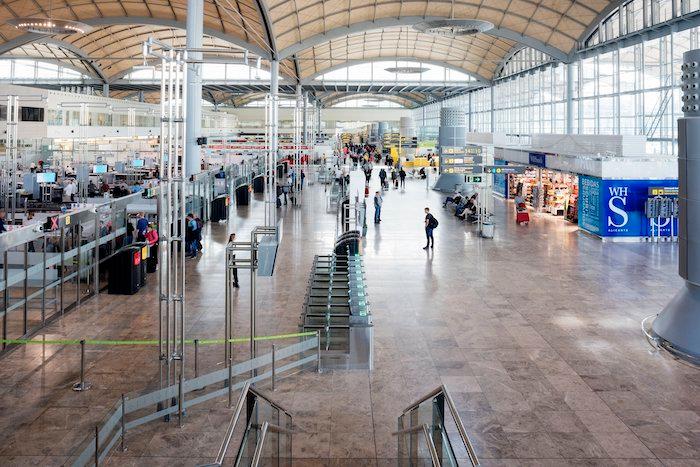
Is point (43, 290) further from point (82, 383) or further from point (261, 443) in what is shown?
point (261, 443)

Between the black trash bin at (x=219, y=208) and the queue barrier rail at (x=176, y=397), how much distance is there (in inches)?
677

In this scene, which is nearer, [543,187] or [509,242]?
[509,242]

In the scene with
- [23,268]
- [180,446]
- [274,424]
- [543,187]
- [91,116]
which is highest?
[91,116]

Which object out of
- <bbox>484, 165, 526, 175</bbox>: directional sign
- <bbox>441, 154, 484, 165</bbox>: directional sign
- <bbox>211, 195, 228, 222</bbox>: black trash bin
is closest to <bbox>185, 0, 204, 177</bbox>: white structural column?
<bbox>211, 195, 228, 222</bbox>: black trash bin

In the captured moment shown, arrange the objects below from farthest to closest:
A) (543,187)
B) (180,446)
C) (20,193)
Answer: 1. (543,187)
2. (20,193)
3. (180,446)

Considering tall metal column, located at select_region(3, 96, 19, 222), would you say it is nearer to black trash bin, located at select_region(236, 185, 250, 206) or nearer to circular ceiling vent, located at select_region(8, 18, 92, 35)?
circular ceiling vent, located at select_region(8, 18, 92, 35)

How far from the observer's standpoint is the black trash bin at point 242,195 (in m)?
32.5

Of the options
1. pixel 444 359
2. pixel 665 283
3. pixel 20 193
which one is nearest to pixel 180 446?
pixel 444 359

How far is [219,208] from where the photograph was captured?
26766mm

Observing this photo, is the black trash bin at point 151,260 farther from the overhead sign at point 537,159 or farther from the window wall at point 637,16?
the window wall at point 637,16

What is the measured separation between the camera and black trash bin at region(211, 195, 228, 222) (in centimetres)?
2655

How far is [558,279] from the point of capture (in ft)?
55.0

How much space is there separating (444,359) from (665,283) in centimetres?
826

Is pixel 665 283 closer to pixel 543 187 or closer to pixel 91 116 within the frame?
pixel 543 187
